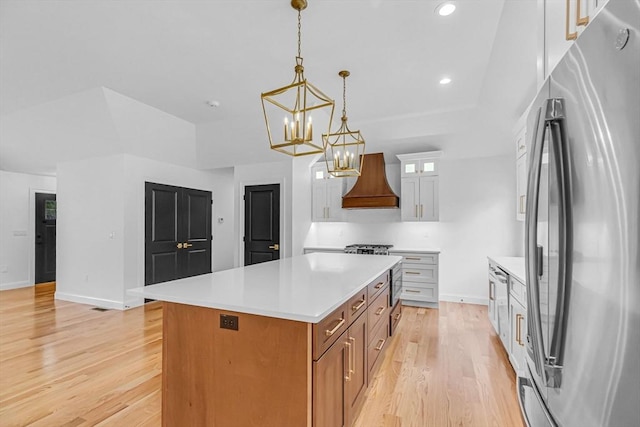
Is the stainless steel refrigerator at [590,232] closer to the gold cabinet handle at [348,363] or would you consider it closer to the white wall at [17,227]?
the gold cabinet handle at [348,363]

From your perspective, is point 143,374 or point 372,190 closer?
point 143,374

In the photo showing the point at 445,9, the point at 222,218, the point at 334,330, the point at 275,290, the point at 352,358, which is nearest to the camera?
the point at 334,330

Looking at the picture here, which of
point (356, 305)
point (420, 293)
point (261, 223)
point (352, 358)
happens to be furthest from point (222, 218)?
point (352, 358)

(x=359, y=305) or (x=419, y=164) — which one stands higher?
(x=419, y=164)

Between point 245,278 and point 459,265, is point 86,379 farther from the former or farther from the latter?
point 459,265

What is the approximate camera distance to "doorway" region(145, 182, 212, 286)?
5.41 m

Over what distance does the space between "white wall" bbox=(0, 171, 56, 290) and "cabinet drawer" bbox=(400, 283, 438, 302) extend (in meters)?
7.68

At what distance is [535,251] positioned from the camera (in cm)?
109

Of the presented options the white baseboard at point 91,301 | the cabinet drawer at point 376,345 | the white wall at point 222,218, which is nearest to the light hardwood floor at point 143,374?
the cabinet drawer at point 376,345

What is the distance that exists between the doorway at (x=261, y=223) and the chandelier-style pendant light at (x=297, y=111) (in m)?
1.11

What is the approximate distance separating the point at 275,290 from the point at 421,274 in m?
3.80

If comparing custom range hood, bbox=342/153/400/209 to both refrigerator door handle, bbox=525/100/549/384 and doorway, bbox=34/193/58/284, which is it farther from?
doorway, bbox=34/193/58/284

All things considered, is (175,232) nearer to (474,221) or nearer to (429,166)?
(429,166)

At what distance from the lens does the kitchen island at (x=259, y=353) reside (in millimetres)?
1472
